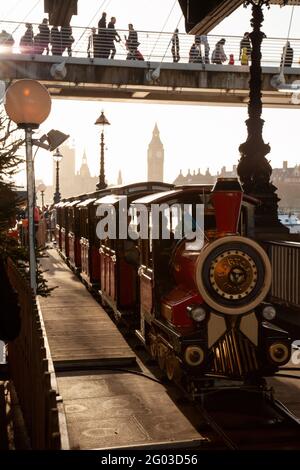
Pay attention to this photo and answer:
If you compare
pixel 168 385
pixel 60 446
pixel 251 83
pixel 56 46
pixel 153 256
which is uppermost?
pixel 56 46

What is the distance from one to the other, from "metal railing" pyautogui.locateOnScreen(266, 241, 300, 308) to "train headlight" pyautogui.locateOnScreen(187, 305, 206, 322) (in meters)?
5.13

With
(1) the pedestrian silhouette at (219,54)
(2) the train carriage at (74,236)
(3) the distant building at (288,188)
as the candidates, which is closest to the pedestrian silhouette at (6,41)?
(1) the pedestrian silhouette at (219,54)

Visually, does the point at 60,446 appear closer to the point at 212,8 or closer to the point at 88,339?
the point at 212,8

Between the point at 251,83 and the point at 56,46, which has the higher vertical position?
the point at 56,46

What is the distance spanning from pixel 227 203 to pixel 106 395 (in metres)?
2.63

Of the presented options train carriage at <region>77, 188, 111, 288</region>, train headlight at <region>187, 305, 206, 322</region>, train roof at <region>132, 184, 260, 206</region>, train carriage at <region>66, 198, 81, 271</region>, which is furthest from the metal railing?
train carriage at <region>66, 198, 81, 271</region>

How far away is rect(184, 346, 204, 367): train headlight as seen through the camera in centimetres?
677

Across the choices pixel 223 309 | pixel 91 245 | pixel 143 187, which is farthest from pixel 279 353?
pixel 91 245

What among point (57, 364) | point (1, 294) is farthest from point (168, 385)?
point (1, 294)

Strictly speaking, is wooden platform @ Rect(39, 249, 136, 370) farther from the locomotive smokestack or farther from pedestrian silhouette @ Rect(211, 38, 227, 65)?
pedestrian silhouette @ Rect(211, 38, 227, 65)

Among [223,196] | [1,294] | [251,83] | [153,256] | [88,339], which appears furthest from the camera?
[251,83]

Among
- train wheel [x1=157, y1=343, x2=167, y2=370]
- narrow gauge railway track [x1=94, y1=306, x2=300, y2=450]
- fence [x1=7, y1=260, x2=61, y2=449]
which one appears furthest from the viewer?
train wheel [x1=157, y1=343, x2=167, y2=370]
